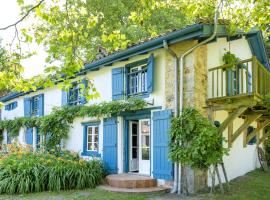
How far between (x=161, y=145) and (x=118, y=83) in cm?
313

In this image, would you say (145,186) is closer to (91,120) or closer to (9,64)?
(91,120)

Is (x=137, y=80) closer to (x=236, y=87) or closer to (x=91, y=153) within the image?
(x=236, y=87)

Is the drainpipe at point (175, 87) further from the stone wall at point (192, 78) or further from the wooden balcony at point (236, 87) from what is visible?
the wooden balcony at point (236, 87)

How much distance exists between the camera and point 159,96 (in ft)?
35.4

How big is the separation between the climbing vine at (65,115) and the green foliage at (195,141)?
1.79 meters

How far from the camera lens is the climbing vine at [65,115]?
37.8 feet

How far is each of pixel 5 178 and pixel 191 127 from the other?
5.62 m

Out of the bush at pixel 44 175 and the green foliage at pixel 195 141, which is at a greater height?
the green foliage at pixel 195 141

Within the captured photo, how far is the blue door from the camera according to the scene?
12.1m

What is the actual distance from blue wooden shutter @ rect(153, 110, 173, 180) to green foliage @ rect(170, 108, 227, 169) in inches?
16.5

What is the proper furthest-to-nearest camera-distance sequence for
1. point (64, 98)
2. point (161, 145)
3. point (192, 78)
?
point (64, 98), point (161, 145), point (192, 78)

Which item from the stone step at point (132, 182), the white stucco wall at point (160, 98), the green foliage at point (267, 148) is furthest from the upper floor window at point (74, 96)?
the green foliage at point (267, 148)

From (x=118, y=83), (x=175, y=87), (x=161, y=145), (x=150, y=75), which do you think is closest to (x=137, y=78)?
(x=118, y=83)

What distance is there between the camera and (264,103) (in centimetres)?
1020
